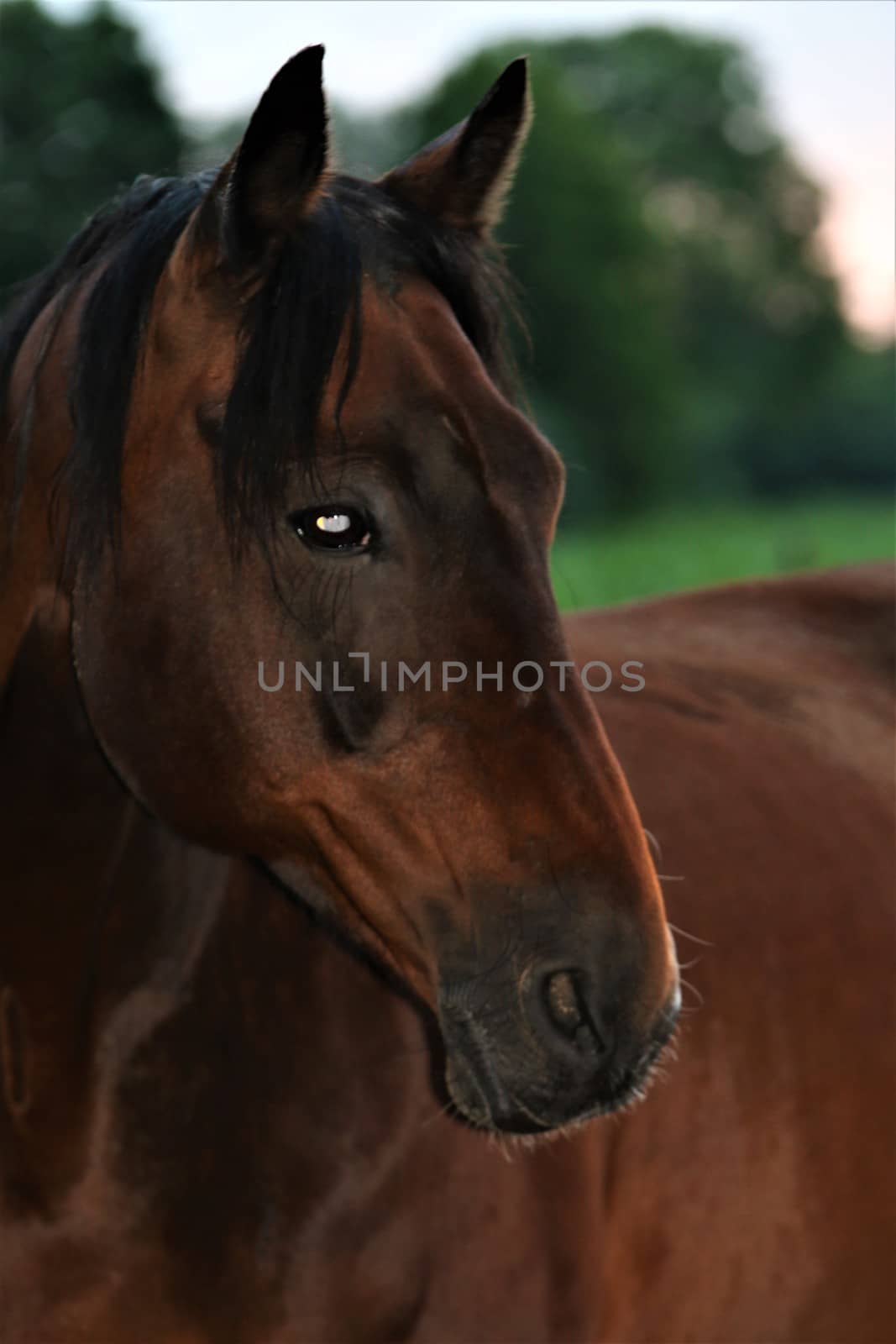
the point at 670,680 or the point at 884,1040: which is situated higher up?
the point at 670,680

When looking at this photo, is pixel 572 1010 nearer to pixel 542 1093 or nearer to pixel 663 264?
pixel 542 1093

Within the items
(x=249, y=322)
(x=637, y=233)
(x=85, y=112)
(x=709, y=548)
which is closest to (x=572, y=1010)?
(x=249, y=322)

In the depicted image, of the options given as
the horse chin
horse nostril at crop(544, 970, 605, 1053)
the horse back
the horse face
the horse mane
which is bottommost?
the horse back

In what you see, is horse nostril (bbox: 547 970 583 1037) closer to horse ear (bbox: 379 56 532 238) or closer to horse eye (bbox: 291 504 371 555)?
horse eye (bbox: 291 504 371 555)

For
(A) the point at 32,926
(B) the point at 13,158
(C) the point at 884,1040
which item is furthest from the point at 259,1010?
(B) the point at 13,158

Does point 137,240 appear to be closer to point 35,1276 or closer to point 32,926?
point 32,926

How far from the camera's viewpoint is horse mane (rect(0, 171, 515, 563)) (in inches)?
62.4

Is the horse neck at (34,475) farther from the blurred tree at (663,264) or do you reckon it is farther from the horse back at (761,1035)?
the blurred tree at (663,264)

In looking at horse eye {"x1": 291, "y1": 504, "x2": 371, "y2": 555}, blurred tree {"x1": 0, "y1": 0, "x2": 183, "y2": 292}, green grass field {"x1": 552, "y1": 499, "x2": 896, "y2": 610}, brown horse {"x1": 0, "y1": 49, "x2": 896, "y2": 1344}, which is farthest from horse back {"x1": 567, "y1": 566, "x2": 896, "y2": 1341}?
blurred tree {"x1": 0, "y1": 0, "x2": 183, "y2": 292}

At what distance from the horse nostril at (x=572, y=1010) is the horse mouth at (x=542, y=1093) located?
39 millimetres

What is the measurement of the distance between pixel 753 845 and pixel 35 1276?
4.45 feet

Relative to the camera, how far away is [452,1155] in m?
1.90

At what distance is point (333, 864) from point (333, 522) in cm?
42

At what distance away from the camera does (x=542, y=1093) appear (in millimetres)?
1527
